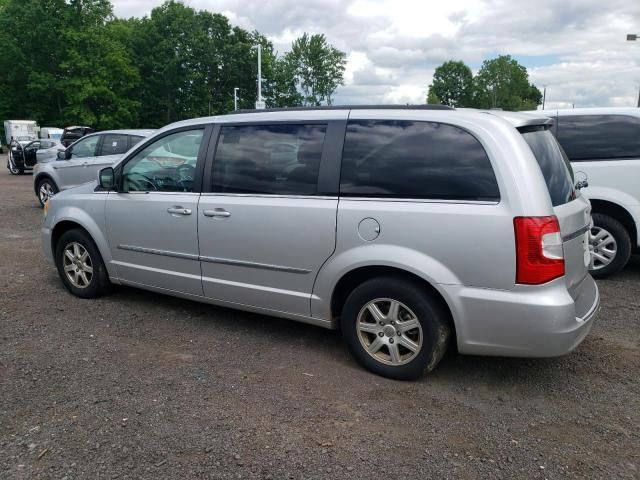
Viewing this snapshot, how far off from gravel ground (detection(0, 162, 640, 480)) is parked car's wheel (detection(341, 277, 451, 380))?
140 millimetres

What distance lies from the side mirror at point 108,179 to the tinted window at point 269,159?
1237 millimetres

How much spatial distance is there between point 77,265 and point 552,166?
4363 mm

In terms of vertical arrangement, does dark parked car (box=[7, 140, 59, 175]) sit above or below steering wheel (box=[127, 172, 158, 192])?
below

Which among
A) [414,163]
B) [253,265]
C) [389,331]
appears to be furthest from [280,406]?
[414,163]

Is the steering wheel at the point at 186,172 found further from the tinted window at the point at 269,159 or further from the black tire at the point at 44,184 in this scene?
the black tire at the point at 44,184

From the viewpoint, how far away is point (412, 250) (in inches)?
134

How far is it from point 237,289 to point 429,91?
96.8m

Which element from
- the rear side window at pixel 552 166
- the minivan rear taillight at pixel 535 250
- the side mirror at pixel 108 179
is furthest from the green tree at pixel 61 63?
the minivan rear taillight at pixel 535 250

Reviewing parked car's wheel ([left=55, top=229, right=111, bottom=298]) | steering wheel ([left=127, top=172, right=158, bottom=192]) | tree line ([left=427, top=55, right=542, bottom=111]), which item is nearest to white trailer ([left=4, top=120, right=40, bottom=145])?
parked car's wheel ([left=55, top=229, right=111, bottom=298])

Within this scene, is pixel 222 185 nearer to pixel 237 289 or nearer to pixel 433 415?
pixel 237 289

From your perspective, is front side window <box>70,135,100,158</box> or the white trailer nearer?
front side window <box>70,135,100,158</box>

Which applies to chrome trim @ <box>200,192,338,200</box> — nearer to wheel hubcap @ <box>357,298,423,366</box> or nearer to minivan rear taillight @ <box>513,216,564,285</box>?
wheel hubcap @ <box>357,298,423,366</box>

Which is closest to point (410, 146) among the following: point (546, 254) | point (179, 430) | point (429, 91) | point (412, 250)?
point (412, 250)

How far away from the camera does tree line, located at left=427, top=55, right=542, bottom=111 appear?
9175 centimetres
